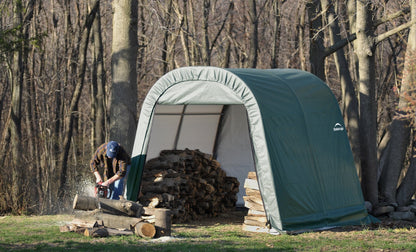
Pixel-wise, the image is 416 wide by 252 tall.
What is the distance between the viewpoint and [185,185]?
11.3 meters

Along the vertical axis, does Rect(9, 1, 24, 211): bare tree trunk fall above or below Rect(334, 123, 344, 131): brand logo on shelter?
above

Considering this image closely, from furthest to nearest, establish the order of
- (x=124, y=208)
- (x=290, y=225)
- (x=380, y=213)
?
(x=380, y=213)
(x=290, y=225)
(x=124, y=208)

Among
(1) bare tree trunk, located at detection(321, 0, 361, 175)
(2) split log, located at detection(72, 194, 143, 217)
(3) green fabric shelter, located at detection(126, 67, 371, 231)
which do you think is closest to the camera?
(2) split log, located at detection(72, 194, 143, 217)

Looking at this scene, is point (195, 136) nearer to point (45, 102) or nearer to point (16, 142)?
Result: point (16, 142)

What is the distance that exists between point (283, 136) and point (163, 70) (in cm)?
1421

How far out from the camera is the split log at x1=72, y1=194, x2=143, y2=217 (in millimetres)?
8938

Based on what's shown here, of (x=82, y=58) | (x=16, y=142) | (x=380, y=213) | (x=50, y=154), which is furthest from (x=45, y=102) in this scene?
(x=380, y=213)

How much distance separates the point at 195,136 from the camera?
43.7ft

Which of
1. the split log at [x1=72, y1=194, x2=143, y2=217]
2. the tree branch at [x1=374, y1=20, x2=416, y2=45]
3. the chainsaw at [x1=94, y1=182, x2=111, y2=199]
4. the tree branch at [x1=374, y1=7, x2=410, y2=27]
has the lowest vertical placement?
the split log at [x1=72, y1=194, x2=143, y2=217]

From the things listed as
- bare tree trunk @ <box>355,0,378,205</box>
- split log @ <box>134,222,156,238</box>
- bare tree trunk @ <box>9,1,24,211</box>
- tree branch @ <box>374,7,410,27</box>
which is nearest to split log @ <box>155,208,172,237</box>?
split log @ <box>134,222,156,238</box>

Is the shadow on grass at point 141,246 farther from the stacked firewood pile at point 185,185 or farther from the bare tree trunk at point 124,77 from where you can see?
the bare tree trunk at point 124,77

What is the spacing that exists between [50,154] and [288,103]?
51.9ft

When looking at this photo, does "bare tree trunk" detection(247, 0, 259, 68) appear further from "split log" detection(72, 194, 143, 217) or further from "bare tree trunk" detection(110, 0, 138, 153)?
"split log" detection(72, 194, 143, 217)

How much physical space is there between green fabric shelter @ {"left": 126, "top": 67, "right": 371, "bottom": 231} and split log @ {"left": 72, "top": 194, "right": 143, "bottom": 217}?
1672mm
